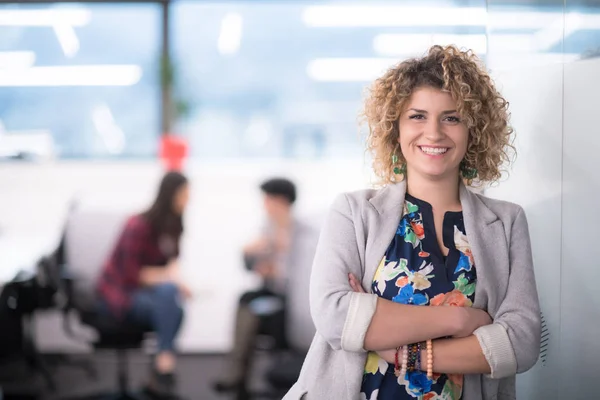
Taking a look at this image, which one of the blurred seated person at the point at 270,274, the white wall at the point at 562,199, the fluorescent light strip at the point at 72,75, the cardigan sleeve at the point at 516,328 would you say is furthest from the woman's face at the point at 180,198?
the cardigan sleeve at the point at 516,328

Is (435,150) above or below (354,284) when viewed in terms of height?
above

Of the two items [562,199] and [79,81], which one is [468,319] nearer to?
[562,199]

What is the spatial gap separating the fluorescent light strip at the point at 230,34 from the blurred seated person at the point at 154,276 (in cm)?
101

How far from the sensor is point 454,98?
4.30 feet

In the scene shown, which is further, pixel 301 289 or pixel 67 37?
pixel 67 37

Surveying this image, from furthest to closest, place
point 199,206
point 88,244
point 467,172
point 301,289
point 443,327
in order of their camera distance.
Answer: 1. point 199,206
2. point 88,244
3. point 301,289
4. point 467,172
5. point 443,327

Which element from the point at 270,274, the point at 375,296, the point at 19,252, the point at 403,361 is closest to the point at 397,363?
the point at 403,361

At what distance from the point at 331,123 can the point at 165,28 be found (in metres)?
1.17

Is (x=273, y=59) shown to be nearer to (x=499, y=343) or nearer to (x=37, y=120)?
(x=37, y=120)

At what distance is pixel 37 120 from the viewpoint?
164 inches

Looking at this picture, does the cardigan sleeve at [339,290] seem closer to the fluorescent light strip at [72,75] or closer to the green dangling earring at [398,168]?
the green dangling earring at [398,168]

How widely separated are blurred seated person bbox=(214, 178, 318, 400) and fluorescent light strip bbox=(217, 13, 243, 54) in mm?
927

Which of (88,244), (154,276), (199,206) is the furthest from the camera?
(199,206)

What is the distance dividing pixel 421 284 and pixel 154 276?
2.51 metres
